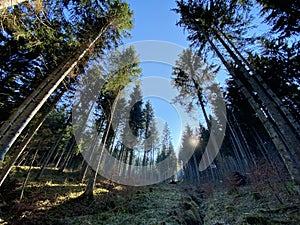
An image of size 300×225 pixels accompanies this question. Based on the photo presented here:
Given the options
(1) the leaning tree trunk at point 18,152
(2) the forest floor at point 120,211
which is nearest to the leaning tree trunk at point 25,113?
(1) the leaning tree trunk at point 18,152

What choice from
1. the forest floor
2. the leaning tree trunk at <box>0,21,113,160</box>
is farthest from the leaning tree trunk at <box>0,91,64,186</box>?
the leaning tree trunk at <box>0,21,113,160</box>

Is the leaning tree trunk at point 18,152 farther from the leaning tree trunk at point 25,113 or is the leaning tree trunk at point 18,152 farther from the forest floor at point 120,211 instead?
the leaning tree trunk at point 25,113

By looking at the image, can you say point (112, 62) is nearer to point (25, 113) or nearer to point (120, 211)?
point (25, 113)

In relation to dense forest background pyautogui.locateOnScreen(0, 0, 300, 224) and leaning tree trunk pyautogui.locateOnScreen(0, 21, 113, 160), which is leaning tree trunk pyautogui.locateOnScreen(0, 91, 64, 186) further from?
leaning tree trunk pyautogui.locateOnScreen(0, 21, 113, 160)

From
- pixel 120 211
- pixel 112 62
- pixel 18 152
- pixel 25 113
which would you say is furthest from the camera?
pixel 112 62

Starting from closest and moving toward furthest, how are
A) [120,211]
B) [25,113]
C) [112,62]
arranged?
[25,113] < [120,211] < [112,62]

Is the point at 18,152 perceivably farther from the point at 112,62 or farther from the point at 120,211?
the point at 112,62

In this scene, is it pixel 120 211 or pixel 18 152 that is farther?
pixel 120 211

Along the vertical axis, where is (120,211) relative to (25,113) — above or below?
below

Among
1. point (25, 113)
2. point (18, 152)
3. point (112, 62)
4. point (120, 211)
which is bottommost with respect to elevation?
point (120, 211)

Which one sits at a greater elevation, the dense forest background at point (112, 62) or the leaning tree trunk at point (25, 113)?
the dense forest background at point (112, 62)

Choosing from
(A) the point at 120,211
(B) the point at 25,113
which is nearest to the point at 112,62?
(B) the point at 25,113

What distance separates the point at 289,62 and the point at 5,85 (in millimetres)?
18285

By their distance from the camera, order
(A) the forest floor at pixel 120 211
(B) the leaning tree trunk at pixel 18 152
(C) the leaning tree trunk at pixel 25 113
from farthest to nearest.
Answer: (B) the leaning tree trunk at pixel 18 152 < (A) the forest floor at pixel 120 211 < (C) the leaning tree trunk at pixel 25 113
